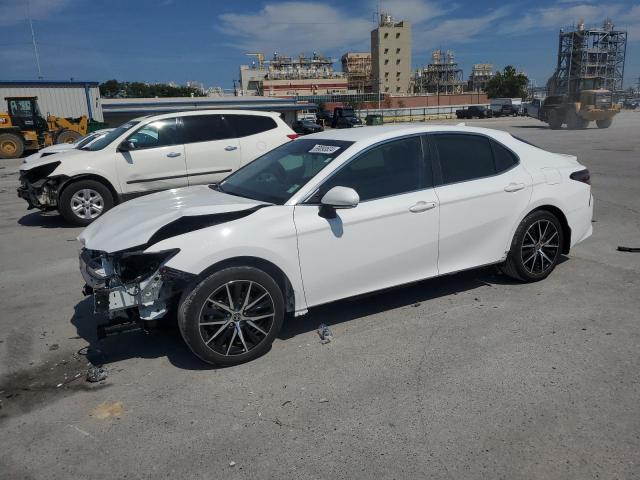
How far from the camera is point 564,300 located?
4645 millimetres

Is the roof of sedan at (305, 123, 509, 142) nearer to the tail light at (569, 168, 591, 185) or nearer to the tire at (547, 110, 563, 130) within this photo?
the tail light at (569, 168, 591, 185)

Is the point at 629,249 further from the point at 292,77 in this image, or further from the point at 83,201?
the point at 292,77

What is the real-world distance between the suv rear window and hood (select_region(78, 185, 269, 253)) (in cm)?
511

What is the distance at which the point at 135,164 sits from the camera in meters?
8.55

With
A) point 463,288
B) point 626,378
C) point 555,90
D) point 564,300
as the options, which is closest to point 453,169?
point 463,288

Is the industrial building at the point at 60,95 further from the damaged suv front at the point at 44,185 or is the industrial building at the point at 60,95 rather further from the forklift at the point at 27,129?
the damaged suv front at the point at 44,185

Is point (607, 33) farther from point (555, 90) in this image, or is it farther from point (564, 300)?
point (564, 300)

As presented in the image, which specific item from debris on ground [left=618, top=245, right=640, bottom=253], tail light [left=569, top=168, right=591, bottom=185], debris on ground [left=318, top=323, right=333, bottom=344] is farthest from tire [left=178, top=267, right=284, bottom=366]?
debris on ground [left=618, top=245, right=640, bottom=253]

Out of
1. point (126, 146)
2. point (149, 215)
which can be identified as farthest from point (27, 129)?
point (149, 215)

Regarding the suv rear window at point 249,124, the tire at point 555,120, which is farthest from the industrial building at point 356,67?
the suv rear window at point 249,124

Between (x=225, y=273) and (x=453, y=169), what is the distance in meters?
2.27

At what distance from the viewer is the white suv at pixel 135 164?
8383 millimetres

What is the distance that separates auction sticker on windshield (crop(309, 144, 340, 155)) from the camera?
Answer: 4261mm

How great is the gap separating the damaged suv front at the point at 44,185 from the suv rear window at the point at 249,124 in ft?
9.86
